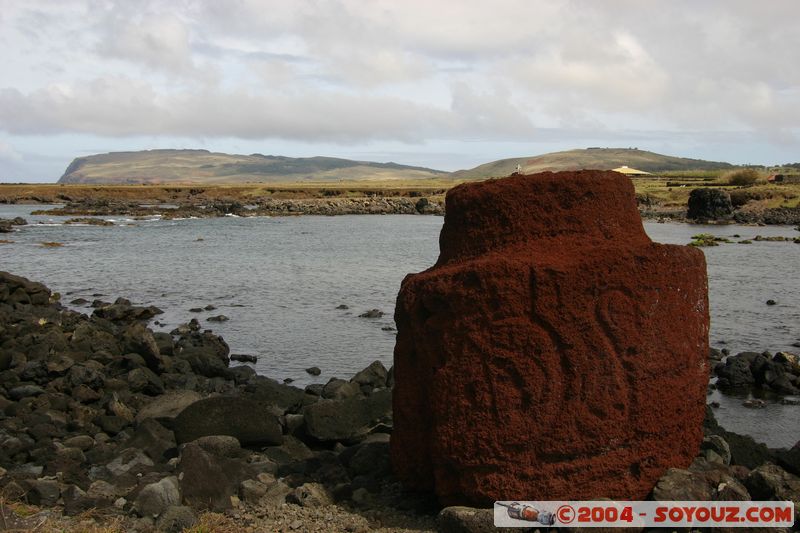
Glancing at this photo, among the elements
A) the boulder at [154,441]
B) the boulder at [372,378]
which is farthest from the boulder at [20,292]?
the boulder at [154,441]

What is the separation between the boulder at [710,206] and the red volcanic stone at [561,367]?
240 feet

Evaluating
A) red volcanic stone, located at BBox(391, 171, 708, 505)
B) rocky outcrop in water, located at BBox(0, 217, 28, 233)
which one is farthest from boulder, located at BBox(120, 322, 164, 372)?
rocky outcrop in water, located at BBox(0, 217, 28, 233)

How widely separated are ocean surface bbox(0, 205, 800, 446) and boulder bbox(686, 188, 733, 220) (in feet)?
23.4

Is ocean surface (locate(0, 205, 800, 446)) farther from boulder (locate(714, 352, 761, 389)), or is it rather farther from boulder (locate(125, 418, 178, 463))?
boulder (locate(125, 418, 178, 463))

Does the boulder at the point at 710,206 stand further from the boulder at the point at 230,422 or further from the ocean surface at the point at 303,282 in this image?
the boulder at the point at 230,422

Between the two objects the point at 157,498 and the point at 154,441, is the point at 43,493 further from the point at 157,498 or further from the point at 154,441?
the point at 154,441

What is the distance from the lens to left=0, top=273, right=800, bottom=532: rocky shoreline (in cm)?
738

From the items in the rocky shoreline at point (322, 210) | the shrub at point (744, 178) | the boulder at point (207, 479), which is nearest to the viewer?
the boulder at point (207, 479)

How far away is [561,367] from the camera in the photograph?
6.99 metres

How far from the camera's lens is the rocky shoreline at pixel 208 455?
24.2 feet

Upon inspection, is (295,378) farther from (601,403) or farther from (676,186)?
(676,186)

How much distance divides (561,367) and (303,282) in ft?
92.0

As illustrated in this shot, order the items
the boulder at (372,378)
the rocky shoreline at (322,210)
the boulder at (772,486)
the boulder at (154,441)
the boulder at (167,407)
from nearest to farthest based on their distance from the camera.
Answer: the boulder at (772,486)
the boulder at (154,441)
the boulder at (167,407)
the boulder at (372,378)
the rocky shoreline at (322,210)

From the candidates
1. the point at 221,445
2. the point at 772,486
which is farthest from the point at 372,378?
the point at 772,486
